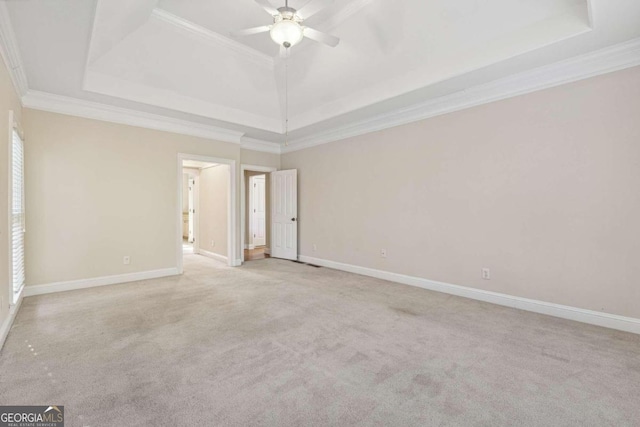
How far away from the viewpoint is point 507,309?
354 cm

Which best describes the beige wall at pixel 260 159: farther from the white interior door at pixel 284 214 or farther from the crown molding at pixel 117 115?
the crown molding at pixel 117 115

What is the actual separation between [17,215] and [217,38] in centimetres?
330

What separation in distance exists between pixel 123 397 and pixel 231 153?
472 cm

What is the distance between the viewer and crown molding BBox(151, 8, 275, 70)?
3.64 meters

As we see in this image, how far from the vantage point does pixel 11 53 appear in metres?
2.84

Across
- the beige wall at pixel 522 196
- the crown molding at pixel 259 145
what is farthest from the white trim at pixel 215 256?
the beige wall at pixel 522 196

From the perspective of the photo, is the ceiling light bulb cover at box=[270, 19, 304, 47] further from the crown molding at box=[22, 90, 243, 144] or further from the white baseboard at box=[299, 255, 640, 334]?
the white baseboard at box=[299, 255, 640, 334]

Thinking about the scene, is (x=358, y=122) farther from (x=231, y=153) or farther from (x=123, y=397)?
(x=123, y=397)

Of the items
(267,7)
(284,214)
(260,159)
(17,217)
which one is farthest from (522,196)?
(17,217)

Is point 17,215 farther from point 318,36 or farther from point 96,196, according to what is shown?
point 318,36

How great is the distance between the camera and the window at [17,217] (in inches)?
126

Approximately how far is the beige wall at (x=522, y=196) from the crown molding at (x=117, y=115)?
2.89 m

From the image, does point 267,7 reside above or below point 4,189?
above

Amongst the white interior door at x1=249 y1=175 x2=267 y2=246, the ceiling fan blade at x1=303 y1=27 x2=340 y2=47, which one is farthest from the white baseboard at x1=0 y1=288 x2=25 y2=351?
the white interior door at x1=249 y1=175 x2=267 y2=246
